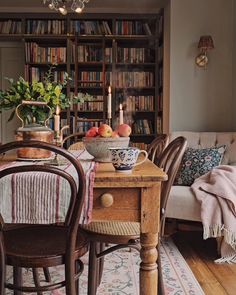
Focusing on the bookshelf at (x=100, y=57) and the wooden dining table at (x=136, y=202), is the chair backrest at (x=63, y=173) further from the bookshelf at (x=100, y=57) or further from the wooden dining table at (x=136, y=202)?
the bookshelf at (x=100, y=57)

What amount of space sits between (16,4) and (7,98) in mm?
3440

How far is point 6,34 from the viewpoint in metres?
4.96

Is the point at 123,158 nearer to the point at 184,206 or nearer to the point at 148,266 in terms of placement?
the point at 148,266

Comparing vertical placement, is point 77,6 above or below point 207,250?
above

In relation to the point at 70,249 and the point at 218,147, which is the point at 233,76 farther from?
the point at 70,249

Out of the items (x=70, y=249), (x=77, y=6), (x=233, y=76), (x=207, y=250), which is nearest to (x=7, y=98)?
(x=70, y=249)

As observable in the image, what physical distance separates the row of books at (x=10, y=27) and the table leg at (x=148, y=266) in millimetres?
4291

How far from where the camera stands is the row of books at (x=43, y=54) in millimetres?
4980

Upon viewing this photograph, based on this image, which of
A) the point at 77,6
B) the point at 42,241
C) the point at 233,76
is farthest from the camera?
the point at 233,76

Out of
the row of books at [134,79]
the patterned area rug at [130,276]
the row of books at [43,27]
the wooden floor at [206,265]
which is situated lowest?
the wooden floor at [206,265]

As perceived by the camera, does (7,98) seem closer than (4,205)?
No

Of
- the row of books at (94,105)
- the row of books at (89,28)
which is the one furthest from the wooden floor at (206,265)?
the row of books at (89,28)

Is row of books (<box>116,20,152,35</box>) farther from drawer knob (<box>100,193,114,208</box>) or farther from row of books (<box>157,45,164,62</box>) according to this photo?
drawer knob (<box>100,193,114,208</box>)

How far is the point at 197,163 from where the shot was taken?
329 cm
